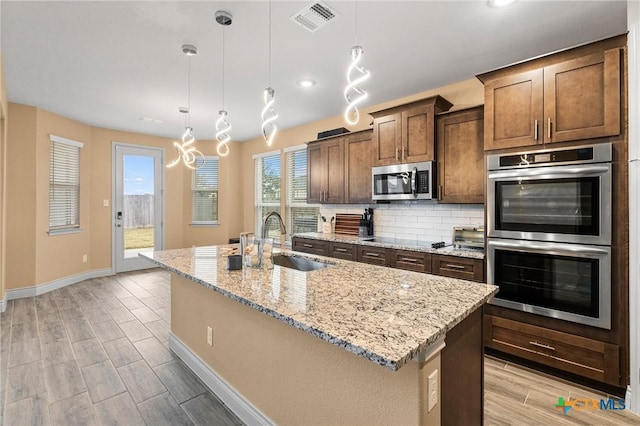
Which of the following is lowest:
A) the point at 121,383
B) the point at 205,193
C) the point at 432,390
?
the point at 121,383

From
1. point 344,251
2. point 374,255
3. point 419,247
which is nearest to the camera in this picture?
point 419,247

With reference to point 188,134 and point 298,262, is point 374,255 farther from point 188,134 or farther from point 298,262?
point 188,134

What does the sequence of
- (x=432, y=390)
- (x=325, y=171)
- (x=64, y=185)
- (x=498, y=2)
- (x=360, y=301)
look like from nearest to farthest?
1. (x=432, y=390)
2. (x=360, y=301)
3. (x=498, y=2)
4. (x=325, y=171)
5. (x=64, y=185)

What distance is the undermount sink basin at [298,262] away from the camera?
2.56 m

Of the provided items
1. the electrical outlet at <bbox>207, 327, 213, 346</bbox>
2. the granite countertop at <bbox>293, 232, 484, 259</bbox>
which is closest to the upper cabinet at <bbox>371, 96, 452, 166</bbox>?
the granite countertop at <bbox>293, 232, 484, 259</bbox>

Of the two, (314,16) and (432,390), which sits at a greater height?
(314,16)

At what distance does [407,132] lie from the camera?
3648 millimetres

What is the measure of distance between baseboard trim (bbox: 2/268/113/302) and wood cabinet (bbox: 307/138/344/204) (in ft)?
13.6

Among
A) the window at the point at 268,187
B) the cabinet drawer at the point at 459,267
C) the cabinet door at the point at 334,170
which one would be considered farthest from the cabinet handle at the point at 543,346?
the window at the point at 268,187

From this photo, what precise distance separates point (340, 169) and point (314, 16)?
2.34 m

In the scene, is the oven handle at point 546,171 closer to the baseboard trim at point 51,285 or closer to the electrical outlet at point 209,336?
the electrical outlet at point 209,336

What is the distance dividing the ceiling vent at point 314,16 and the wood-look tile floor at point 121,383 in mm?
2745

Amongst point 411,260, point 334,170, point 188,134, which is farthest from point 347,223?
point 188,134

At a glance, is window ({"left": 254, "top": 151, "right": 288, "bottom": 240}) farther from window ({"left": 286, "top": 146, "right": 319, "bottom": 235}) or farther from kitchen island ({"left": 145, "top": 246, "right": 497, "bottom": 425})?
kitchen island ({"left": 145, "top": 246, "right": 497, "bottom": 425})
